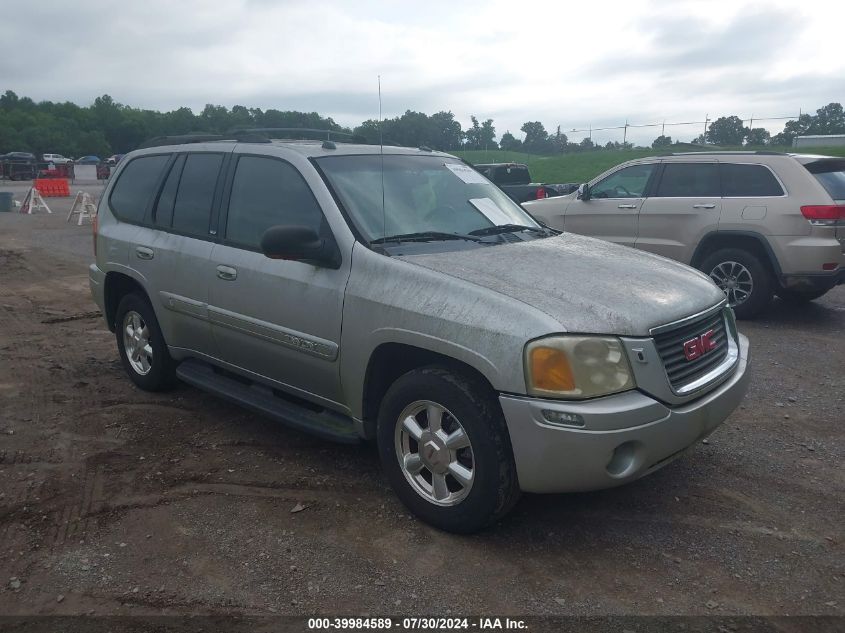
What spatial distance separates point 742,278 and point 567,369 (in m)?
5.91

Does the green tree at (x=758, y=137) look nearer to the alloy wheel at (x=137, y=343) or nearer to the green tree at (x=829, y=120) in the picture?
the green tree at (x=829, y=120)

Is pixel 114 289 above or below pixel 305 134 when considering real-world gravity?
below

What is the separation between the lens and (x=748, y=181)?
8125 mm

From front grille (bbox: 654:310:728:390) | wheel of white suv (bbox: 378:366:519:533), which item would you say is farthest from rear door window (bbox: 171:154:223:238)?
front grille (bbox: 654:310:728:390)

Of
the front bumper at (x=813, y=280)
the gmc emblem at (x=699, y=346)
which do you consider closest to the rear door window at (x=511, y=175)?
the front bumper at (x=813, y=280)

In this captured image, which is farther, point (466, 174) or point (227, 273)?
point (466, 174)

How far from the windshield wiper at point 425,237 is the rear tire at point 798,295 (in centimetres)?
528

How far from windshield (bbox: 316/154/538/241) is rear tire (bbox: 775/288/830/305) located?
15.1 feet

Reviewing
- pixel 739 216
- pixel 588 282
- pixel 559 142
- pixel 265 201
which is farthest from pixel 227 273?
pixel 559 142

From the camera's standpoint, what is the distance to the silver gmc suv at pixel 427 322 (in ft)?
10.1

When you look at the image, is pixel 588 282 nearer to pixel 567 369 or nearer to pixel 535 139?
pixel 567 369

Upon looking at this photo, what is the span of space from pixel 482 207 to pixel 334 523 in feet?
6.92

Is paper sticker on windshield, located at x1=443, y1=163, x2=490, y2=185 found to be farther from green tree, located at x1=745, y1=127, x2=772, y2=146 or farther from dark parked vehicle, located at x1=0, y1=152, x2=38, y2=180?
dark parked vehicle, located at x1=0, y1=152, x2=38, y2=180

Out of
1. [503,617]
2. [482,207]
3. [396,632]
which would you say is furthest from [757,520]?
[482,207]
